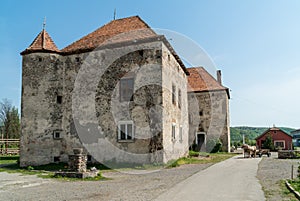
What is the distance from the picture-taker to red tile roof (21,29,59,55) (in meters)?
18.7

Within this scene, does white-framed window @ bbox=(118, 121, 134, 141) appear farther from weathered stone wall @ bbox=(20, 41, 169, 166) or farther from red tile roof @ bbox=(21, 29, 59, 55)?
red tile roof @ bbox=(21, 29, 59, 55)

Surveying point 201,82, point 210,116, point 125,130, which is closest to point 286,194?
point 125,130

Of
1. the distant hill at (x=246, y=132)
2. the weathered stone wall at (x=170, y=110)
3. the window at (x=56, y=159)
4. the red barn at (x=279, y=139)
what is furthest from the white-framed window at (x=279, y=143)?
the window at (x=56, y=159)

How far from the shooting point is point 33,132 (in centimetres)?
1803

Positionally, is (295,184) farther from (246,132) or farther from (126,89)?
(246,132)

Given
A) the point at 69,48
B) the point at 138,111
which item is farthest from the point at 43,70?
the point at 138,111

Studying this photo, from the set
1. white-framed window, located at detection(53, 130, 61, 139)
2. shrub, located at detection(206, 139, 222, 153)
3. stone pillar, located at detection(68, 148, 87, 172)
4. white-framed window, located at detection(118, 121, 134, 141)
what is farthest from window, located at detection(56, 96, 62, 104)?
shrub, located at detection(206, 139, 222, 153)

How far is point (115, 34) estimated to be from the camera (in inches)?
765

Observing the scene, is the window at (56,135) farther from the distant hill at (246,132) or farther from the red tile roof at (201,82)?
the distant hill at (246,132)

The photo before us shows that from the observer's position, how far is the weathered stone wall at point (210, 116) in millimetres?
31703

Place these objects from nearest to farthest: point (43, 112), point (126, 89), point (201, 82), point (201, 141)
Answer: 1. point (126, 89)
2. point (43, 112)
3. point (201, 141)
4. point (201, 82)

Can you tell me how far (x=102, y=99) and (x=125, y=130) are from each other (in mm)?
2650

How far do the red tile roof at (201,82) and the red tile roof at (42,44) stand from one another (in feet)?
58.8

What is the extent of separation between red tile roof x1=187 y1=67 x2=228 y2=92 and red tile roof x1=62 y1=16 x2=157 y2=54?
1412 cm
